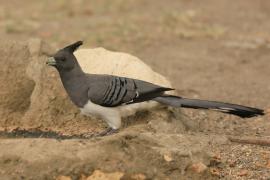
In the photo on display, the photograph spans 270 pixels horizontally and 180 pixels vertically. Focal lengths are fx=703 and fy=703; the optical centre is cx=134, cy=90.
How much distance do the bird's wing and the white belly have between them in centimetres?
5

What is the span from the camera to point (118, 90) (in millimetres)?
6449

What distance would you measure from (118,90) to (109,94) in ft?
0.35

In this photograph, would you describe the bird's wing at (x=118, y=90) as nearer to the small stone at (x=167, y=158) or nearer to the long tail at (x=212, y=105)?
the long tail at (x=212, y=105)

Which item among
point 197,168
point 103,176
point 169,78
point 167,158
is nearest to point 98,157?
point 103,176

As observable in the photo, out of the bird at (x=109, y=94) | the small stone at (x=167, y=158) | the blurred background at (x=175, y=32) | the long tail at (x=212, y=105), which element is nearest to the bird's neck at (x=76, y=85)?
the bird at (x=109, y=94)

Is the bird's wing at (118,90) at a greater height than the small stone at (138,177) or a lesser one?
greater

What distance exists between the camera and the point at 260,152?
20.4ft

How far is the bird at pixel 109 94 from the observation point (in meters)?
6.33

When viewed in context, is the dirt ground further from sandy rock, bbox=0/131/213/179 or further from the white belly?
the white belly

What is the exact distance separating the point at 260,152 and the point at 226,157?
0.36m

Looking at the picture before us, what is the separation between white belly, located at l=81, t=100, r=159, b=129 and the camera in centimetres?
633

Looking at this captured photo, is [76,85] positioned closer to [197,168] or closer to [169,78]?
[197,168]

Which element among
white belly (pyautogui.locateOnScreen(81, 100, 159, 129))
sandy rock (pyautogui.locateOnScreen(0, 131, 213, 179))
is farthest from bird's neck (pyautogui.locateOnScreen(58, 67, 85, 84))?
sandy rock (pyautogui.locateOnScreen(0, 131, 213, 179))

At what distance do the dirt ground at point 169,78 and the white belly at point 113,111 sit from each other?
0.13 meters
